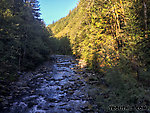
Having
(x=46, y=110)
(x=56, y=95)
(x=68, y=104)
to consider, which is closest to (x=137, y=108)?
(x=68, y=104)

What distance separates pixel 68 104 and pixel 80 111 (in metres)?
1.30

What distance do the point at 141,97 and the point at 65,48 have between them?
67204 millimetres

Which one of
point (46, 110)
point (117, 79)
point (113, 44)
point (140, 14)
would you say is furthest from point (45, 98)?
point (140, 14)

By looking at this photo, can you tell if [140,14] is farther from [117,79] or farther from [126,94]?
[126,94]

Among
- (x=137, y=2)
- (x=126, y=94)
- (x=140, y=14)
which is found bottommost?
(x=126, y=94)

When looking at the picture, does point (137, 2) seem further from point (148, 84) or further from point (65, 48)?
point (65, 48)

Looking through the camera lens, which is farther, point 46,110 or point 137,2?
point 137,2

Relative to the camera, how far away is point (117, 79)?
6824mm

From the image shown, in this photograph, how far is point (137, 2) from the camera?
28.8 ft

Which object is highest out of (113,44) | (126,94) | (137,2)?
(137,2)

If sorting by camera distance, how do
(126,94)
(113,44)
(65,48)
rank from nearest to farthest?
1. (126,94)
2. (113,44)
3. (65,48)

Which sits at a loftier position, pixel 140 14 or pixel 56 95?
pixel 140 14

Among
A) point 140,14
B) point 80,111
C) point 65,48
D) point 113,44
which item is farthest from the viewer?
point 65,48

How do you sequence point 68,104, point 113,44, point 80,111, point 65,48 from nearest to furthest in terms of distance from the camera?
1. point 80,111
2. point 68,104
3. point 113,44
4. point 65,48
